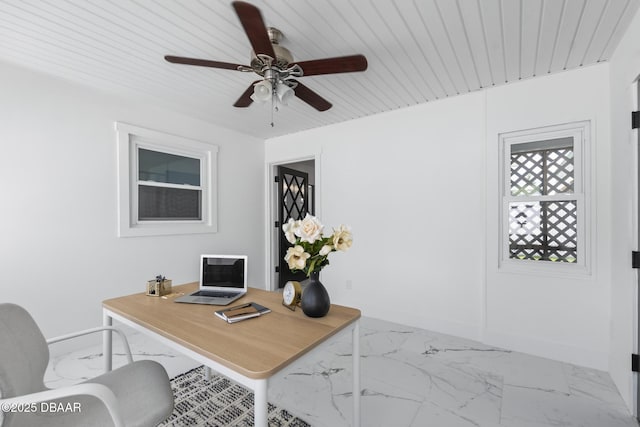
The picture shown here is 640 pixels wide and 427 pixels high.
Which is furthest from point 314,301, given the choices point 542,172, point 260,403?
point 542,172

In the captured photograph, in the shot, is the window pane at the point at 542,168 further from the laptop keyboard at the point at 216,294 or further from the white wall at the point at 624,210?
the laptop keyboard at the point at 216,294

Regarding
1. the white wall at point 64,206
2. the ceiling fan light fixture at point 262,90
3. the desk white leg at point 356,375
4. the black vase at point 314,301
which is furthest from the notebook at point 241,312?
the white wall at point 64,206

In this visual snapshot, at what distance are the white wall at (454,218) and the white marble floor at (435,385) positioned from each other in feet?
0.99

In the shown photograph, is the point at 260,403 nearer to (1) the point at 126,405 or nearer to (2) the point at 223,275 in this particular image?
(1) the point at 126,405

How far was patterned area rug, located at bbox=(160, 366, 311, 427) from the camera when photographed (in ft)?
5.22

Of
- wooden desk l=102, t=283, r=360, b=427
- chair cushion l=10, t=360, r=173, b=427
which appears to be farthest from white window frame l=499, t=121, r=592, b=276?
chair cushion l=10, t=360, r=173, b=427

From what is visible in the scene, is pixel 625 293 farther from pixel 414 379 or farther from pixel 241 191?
pixel 241 191

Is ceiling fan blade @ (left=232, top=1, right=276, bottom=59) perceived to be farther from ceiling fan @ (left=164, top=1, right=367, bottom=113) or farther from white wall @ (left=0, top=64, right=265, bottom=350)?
white wall @ (left=0, top=64, right=265, bottom=350)

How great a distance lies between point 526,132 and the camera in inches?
95.9

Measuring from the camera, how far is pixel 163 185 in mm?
3139

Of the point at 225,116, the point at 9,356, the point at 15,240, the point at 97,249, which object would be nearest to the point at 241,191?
the point at 225,116

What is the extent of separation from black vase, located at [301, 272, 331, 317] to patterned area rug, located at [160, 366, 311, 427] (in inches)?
29.5

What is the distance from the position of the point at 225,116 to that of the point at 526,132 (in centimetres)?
304

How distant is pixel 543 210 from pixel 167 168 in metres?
3.77
